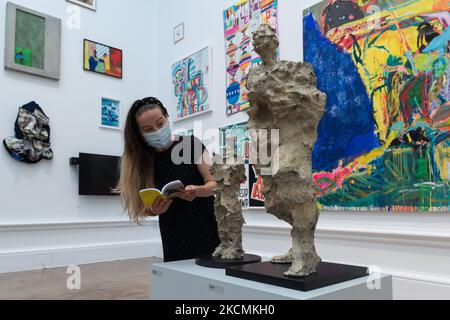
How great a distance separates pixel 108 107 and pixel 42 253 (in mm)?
2267

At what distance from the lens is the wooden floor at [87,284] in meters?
3.52

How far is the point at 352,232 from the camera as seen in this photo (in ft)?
10.8

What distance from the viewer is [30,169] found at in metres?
4.93

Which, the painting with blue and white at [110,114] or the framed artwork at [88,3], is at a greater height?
the framed artwork at [88,3]

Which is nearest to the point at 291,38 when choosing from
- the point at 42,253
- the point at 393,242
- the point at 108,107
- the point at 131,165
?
the point at 393,242

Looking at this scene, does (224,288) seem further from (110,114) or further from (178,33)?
(178,33)

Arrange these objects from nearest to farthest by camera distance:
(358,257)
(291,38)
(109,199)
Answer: (358,257) → (291,38) → (109,199)

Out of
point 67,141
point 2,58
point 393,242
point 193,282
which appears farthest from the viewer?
point 67,141

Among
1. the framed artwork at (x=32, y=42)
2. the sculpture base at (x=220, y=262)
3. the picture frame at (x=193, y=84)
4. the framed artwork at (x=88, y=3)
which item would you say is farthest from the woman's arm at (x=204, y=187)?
the framed artwork at (x=88, y=3)

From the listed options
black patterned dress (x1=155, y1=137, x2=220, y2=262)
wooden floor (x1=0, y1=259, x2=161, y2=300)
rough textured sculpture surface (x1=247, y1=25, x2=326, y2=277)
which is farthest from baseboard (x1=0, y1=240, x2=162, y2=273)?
rough textured sculpture surface (x1=247, y1=25, x2=326, y2=277)

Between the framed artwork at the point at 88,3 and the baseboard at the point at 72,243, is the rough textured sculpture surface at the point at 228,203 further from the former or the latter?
the framed artwork at the point at 88,3

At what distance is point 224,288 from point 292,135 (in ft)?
2.30

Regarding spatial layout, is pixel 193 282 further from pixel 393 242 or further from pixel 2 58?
pixel 2 58

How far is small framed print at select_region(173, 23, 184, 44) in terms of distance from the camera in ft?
19.2
